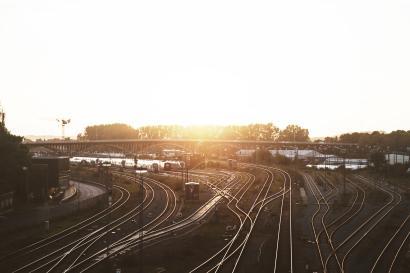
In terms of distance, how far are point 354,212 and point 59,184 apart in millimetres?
22912

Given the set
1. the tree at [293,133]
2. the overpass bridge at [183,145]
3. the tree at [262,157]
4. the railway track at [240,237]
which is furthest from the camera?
the tree at [293,133]

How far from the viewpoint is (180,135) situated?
200m

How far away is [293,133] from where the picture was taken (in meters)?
180

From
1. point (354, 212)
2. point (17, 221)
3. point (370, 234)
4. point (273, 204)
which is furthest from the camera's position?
point (273, 204)

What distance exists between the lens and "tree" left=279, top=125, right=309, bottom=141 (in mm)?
179100

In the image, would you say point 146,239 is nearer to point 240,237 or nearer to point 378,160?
point 240,237

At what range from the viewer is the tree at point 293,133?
179100 millimetres

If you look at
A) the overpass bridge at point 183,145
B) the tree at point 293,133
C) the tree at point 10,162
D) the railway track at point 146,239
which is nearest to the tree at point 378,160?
the railway track at point 146,239

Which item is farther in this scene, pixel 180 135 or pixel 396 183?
pixel 180 135

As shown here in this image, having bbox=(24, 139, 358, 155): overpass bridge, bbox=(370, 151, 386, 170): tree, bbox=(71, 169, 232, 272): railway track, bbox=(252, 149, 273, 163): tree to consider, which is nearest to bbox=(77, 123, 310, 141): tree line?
bbox=(24, 139, 358, 155): overpass bridge

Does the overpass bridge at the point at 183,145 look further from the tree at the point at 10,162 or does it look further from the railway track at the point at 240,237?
the railway track at the point at 240,237

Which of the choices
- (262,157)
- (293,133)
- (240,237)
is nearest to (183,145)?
(262,157)

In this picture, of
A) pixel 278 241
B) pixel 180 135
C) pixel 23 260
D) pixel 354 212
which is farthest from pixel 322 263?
pixel 180 135

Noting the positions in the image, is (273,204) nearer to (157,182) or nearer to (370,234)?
(370,234)
